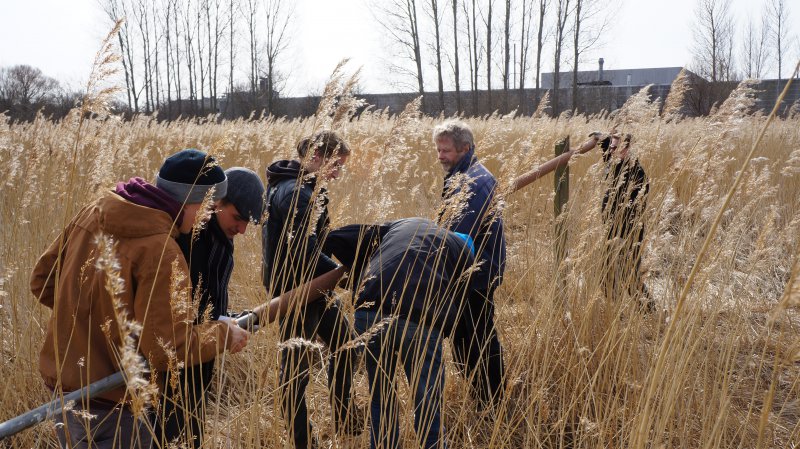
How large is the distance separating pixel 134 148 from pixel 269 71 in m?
22.0

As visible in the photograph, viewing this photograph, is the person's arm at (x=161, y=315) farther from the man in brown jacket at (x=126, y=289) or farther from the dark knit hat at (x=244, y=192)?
the dark knit hat at (x=244, y=192)

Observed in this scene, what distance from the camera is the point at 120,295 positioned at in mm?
1676

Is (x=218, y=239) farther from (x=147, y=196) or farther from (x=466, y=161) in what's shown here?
(x=466, y=161)

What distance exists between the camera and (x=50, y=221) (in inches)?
136

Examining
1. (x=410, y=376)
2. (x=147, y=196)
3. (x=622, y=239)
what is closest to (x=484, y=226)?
(x=622, y=239)

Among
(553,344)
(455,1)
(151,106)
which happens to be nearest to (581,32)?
(455,1)

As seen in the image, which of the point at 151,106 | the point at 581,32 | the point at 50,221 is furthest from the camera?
the point at 151,106

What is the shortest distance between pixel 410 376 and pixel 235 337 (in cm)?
66

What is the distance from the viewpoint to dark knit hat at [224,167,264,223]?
212 centimetres

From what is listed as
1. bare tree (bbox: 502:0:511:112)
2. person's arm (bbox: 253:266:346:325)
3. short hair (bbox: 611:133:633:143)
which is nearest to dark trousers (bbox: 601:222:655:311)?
short hair (bbox: 611:133:633:143)

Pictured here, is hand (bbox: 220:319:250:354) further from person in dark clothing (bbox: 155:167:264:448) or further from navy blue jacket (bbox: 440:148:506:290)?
navy blue jacket (bbox: 440:148:506:290)

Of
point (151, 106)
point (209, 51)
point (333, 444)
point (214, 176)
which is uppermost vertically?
point (209, 51)

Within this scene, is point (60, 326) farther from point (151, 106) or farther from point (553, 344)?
point (151, 106)

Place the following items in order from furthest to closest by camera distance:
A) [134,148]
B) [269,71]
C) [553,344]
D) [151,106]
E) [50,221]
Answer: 1. [151,106]
2. [269,71]
3. [134,148]
4. [50,221]
5. [553,344]
